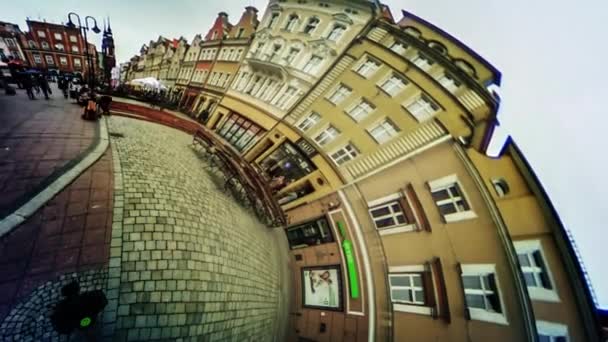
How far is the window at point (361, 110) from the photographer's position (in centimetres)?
301

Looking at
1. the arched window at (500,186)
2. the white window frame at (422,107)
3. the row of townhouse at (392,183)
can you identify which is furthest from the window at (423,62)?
the arched window at (500,186)

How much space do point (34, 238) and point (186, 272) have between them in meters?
1.37

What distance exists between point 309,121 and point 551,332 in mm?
3631

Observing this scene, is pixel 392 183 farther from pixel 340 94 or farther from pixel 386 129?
pixel 340 94

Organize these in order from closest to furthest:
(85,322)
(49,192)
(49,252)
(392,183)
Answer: (85,322)
(49,252)
(49,192)
(392,183)

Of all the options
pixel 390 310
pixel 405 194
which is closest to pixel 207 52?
pixel 405 194

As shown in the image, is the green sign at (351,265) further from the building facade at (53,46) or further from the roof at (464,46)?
A: the building facade at (53,46)

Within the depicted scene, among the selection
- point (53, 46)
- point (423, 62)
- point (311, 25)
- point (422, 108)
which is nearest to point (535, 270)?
point (422, 108)

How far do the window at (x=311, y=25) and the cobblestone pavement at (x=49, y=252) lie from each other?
12.9ft

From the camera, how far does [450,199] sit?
2408 mm

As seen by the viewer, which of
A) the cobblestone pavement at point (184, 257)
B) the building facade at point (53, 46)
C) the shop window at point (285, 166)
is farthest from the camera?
the building facade at point (53, 46)

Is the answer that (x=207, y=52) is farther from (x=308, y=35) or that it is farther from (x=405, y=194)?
(x=405, y=194)

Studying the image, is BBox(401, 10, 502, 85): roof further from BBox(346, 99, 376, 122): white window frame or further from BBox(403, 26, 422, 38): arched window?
BBox(346, 99, 376, 122): white window frame

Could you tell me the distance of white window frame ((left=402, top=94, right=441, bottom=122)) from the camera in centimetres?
261
